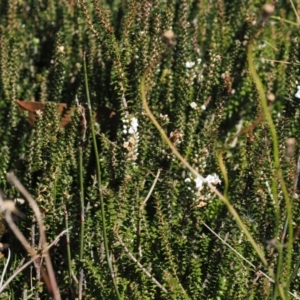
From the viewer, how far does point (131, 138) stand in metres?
2.05

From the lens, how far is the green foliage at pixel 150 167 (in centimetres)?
189

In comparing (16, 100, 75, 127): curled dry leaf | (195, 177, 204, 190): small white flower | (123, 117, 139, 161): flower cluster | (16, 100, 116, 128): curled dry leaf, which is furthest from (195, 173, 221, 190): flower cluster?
(16, 100, 75, 127): curled dry leaf

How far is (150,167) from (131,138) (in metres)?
0.14

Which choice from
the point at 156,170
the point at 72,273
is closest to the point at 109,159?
the point at 156,170

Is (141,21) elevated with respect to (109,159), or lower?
elevated

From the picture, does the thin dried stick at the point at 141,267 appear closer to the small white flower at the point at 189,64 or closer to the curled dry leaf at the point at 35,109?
the curled dry leaf at the point at 35,109

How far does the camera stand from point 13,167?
238 centimetres

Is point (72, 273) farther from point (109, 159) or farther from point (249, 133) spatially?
point (249, 133)

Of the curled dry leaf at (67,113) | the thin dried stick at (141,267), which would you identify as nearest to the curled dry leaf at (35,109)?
the curled dry leaf at (67,113)

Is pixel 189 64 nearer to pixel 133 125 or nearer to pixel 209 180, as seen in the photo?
pixel 133 125

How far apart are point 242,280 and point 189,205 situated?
29 cm

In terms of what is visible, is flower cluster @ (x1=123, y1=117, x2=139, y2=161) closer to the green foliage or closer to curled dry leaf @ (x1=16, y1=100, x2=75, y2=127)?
the green foliage

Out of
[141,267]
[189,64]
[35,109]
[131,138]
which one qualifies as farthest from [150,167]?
[35,109]

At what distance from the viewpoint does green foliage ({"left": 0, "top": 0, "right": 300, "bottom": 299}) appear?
6.19ft
